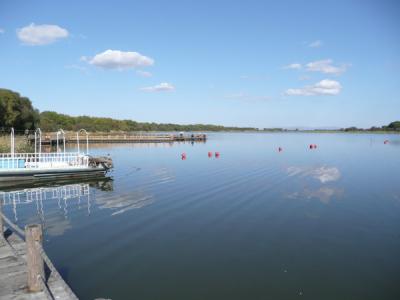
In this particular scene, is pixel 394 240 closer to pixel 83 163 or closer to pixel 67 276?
pixel 67 276

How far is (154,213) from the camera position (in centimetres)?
1530

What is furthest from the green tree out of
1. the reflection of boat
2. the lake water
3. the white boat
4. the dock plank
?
the dock plank

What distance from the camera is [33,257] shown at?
6.38m

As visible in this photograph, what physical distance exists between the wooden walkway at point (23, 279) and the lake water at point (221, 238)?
1.27m

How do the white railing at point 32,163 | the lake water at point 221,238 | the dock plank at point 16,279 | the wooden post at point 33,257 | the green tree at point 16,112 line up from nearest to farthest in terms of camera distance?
the wooden post at point 33,257, the dock plank at point 16,279, the lake water at point 221,238, the white railing at point 32,163, the green tree at point 16,112

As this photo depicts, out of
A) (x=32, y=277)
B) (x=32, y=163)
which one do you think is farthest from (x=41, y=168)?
(x=32, y=277)

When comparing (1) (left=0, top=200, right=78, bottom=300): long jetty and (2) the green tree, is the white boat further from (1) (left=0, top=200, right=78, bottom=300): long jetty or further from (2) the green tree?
(2) the green tree

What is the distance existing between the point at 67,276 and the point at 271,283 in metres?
5.69

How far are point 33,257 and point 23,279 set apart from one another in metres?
1.31

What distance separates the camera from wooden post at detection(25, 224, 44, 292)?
6.29 m

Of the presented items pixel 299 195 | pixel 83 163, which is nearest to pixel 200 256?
pixel 299 195

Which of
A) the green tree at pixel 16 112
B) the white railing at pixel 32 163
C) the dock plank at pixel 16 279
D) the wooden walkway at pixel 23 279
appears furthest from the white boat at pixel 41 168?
the green tree at pixel 16 112

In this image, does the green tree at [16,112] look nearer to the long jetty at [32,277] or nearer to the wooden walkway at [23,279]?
the wooden walkway at [23,279]

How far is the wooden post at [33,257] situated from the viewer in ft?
20.6
